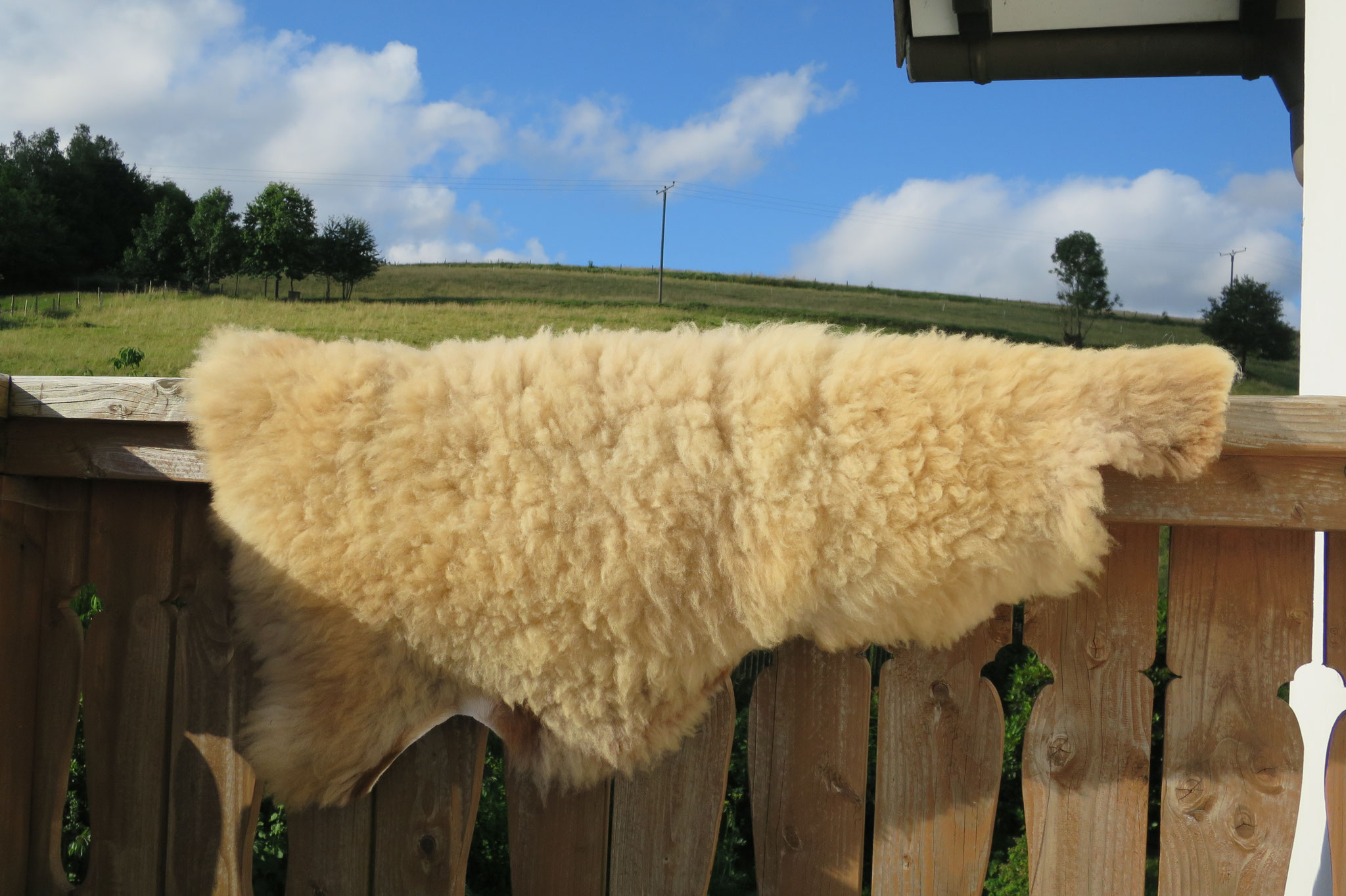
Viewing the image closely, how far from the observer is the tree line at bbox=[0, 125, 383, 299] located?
7.74m

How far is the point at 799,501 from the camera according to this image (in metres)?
0.79

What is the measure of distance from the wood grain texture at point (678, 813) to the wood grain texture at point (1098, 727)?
396 millimetres

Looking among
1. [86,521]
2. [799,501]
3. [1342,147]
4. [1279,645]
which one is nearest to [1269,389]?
[1342,147]

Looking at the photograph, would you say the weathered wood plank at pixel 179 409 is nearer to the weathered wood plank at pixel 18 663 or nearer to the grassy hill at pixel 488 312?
the weathered wood plank at pixel 18 663

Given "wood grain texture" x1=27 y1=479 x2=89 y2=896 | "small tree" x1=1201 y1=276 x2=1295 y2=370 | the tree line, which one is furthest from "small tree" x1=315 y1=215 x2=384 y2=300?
"small tree" x1=1201 y1=276 x2=1295 y2=370

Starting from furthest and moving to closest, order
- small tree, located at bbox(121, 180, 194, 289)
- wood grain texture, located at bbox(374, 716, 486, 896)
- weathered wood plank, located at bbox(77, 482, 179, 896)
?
small tree, located at bbox(121, 180, 194, 289)
weathered wood plank, located at bbox(77, 482, 179, 896)
wood grain texture, located at bbox(374, 716, 486, 896)

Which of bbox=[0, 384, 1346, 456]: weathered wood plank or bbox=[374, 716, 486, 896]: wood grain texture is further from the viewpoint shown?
bbox=[374, 716, 486, 896]: wood grain texture

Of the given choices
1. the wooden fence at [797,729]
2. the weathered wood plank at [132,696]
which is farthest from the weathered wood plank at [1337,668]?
the weathered wood plank at [132,696]

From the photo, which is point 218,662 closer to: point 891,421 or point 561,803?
point 561,803

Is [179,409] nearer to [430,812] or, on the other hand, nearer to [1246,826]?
[430,812]

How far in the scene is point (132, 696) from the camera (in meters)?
1.12

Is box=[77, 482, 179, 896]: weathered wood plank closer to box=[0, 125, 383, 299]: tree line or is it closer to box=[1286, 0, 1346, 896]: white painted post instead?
box=[1286, 0, 1346, 896]: white painted post

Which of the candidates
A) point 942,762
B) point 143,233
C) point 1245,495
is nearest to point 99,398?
point 942,762

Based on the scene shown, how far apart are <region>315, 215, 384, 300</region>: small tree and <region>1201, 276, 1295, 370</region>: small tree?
923 centimetres
